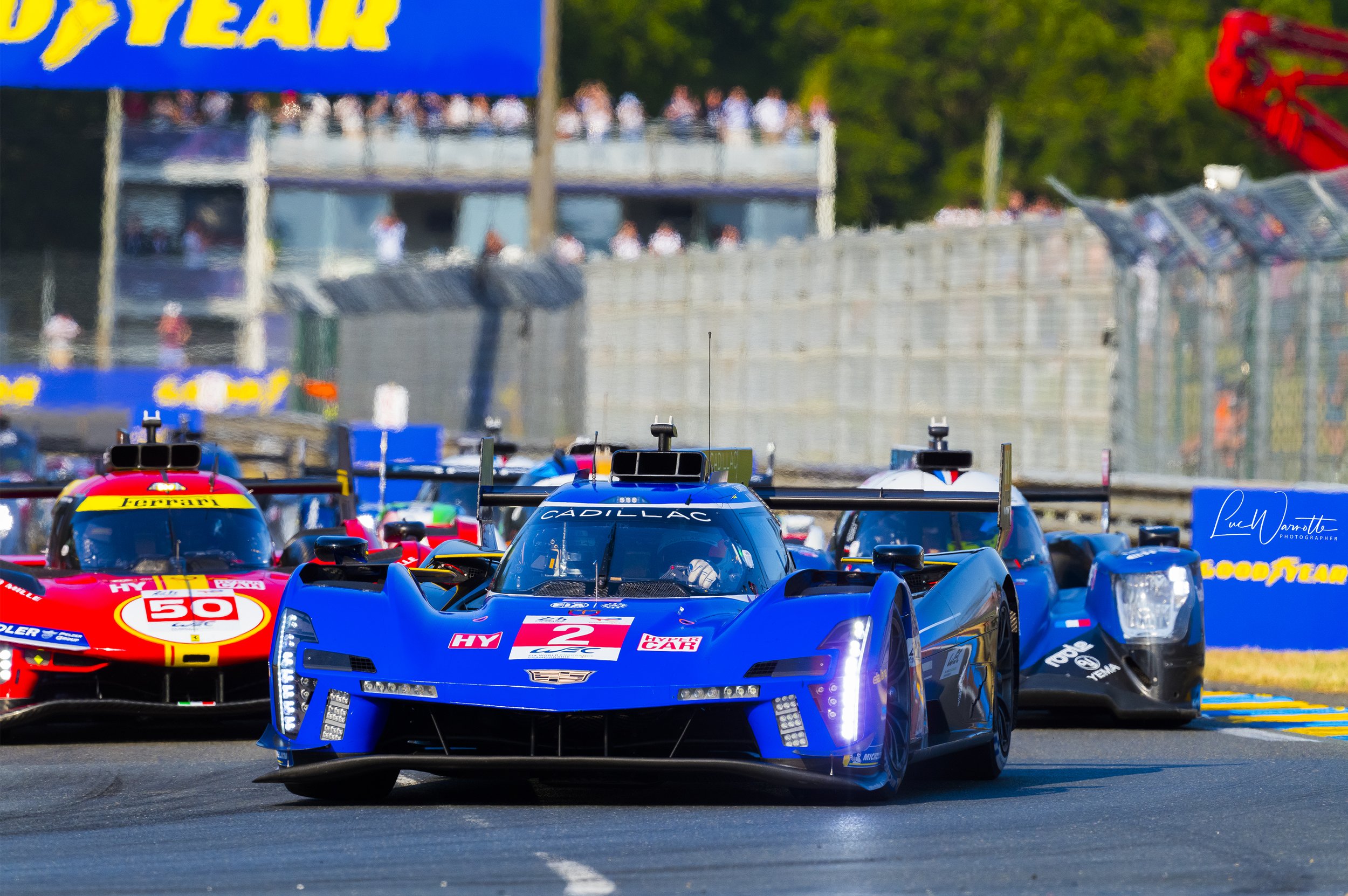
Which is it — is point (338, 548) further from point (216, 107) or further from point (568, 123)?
point (216, 107)

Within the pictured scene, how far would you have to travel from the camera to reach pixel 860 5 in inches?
3127

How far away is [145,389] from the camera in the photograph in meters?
46.1

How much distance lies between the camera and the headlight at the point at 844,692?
852 cm

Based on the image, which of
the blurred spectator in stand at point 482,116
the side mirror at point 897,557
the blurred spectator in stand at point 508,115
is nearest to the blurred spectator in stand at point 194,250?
the blurred spectator in stand at point 482,116

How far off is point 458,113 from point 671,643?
4863 cm

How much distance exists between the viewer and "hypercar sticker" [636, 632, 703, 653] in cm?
862

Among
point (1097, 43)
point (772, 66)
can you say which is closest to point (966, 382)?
point (1097, 43)

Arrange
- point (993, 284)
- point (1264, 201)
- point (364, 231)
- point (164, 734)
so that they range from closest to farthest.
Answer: point (164, 734) < point (1264, 201) < point (993, 284) < point (364, 231)

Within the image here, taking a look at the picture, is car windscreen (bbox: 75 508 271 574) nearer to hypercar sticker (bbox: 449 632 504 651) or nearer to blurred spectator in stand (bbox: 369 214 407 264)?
hypercar sticker (bbox: 449 632 504 651)

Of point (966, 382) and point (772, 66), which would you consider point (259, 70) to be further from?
point (772, 66)

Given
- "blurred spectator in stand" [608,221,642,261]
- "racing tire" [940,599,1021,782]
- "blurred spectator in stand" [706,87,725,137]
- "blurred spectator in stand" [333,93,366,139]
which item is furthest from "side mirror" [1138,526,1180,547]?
"blurred spectator in stand" [333,93,366,139]

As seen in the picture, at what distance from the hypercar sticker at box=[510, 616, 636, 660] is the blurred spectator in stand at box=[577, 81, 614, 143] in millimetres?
46935

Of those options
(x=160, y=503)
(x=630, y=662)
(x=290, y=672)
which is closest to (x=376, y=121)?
(x=160, y=503)

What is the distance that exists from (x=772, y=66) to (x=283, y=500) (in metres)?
67.4
